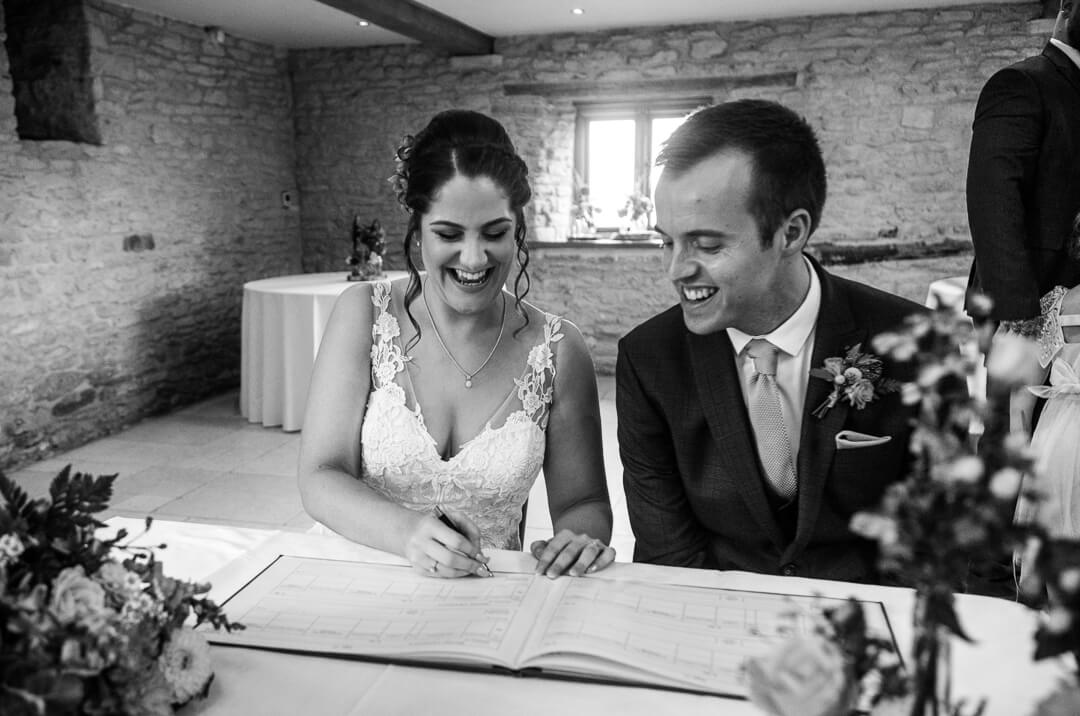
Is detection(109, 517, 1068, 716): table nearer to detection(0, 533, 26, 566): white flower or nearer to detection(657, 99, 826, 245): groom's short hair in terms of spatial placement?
detection(0, 533, 26, 566): white flower

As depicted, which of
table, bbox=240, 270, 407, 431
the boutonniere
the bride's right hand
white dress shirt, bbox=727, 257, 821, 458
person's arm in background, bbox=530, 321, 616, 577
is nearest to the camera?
the bride's right hand

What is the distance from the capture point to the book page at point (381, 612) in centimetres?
114

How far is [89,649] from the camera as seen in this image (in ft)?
2.58

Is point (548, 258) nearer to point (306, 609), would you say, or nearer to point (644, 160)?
point (644, 160)

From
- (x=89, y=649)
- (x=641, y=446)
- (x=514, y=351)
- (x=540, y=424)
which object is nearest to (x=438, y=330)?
(x=514, y=351)

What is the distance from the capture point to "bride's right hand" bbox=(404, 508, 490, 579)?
137cm

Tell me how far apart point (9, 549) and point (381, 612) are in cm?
55

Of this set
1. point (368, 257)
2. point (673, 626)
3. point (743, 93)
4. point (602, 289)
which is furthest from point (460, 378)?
point (743, 93)

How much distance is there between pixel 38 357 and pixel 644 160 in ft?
16.4

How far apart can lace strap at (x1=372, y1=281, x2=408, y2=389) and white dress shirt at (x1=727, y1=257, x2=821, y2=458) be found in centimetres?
83

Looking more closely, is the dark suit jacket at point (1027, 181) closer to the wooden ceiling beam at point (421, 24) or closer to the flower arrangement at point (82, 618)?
the flower arrangement at point (82, 618)

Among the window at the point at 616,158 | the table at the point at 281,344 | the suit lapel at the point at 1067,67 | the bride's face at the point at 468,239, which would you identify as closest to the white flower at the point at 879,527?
the bride's face at the point at 468,239

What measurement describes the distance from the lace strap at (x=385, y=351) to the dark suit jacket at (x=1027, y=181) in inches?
59.8

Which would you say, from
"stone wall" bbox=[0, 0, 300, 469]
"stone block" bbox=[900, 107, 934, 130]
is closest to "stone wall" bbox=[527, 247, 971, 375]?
"stone block" bbox=[900, 107, 934, 130]
